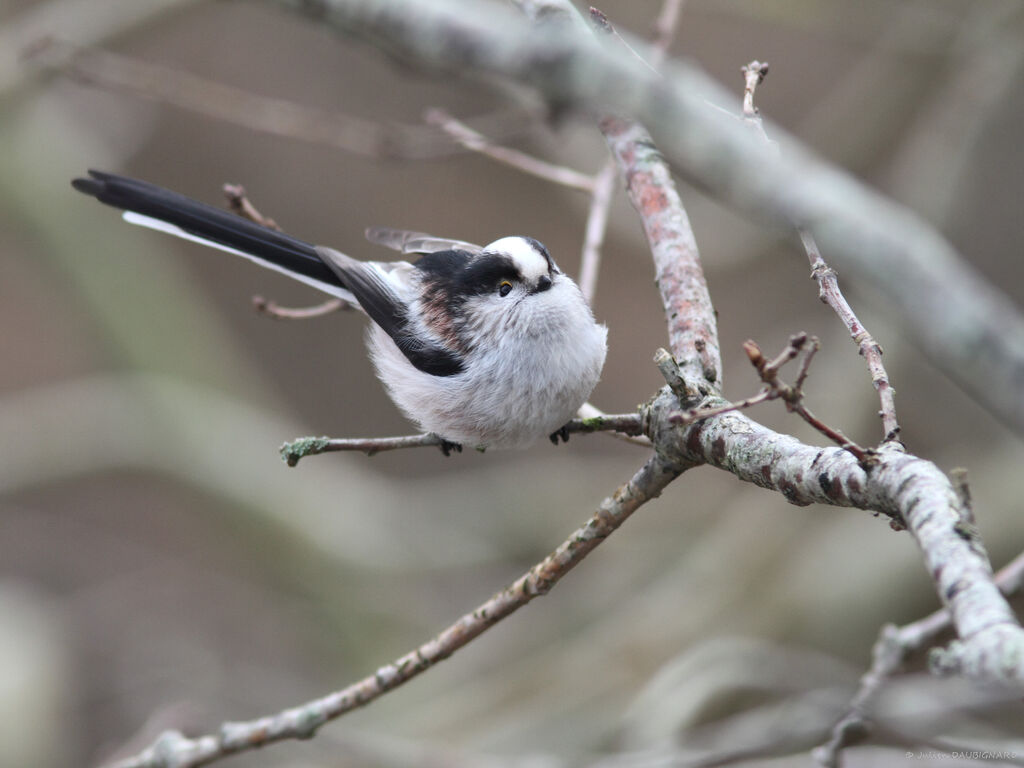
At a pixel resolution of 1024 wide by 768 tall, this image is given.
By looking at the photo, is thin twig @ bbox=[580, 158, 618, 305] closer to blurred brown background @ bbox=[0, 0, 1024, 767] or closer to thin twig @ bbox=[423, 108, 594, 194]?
thin twig @ bbox=[423, 108, 594, 194]

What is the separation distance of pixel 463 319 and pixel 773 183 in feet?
5.64

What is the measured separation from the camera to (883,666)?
84.4 inches

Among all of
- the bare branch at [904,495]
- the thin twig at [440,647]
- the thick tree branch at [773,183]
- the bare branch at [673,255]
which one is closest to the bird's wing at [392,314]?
the bare branch at [673,255]

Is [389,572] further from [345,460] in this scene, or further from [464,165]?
[464,165]

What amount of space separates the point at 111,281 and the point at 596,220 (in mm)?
3745

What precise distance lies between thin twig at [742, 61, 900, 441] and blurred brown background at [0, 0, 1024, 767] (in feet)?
5.38

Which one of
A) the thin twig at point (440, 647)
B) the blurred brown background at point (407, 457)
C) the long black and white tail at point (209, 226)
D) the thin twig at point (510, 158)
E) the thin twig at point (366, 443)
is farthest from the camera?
the blurred brown background at point (407, 457)

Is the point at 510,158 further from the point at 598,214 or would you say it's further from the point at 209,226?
the point at 209,226

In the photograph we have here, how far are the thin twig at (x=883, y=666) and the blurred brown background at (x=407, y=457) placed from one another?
65 cm

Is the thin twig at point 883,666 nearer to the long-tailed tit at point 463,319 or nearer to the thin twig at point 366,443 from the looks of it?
the thin twig at point 366,443

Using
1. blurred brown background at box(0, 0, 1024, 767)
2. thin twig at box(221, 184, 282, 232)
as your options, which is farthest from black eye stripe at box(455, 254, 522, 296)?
blurred brown background at box(0, 0, 1024, 767)

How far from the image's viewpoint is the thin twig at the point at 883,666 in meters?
1.87

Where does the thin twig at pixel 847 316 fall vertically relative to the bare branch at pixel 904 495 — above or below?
above

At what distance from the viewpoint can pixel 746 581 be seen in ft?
15.5
